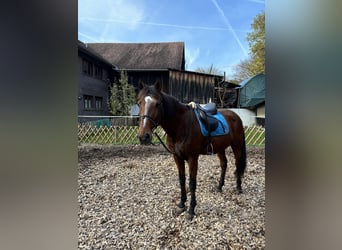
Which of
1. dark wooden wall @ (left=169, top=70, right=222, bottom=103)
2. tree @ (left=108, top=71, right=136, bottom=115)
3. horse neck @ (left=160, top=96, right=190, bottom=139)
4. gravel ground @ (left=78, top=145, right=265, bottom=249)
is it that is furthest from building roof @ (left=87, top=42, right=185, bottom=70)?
horse neck @ (left=160, top=96, right=190, bottom=139)

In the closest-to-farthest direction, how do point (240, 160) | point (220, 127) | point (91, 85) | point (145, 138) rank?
point (145, 138), point (220, 127), point (240, 160), point (91, 85)

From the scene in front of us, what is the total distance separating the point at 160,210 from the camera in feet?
5.31

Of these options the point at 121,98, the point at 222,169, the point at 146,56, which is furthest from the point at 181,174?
the point at 146,56

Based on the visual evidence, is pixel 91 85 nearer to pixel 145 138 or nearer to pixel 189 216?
pixel 145 138

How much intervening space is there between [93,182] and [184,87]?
120cm

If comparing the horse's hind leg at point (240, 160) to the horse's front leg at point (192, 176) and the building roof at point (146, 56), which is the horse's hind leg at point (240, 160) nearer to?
the horse's front leg at point (192, 176)

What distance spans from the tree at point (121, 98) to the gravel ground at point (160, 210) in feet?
1.84

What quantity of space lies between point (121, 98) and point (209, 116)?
4.08 ft

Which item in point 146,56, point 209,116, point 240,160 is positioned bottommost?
point 240,160

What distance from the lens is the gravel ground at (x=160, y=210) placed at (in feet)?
3.68

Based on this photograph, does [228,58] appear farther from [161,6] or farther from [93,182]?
[93,182]

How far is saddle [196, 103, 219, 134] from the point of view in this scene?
161cm

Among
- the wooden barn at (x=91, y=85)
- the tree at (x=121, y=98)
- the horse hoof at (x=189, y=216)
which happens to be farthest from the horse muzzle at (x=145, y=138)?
the tree at (x=121, y=98)
